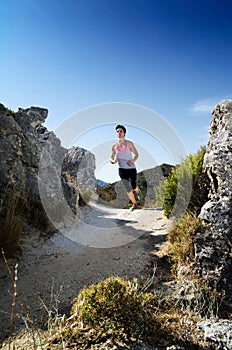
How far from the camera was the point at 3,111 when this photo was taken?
22.5ft

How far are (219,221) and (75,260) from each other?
3.04 meters

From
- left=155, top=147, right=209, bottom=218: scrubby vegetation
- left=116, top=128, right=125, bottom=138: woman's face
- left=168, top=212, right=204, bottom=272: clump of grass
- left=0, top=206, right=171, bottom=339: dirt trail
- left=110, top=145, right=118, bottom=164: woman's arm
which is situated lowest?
left=0, top=206, right=171, bottom=339: dirt trail

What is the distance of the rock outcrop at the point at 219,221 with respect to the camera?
396 cm

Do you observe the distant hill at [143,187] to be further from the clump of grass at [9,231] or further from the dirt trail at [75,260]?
the clump of grass at [9,231]

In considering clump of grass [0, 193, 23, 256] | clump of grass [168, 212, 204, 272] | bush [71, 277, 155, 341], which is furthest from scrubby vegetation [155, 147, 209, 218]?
clump of grass [0, 193, 23, 256]

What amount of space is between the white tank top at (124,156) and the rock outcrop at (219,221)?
3506mm

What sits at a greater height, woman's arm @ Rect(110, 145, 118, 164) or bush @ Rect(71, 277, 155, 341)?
woman's arm @ Rect(110, 145, 118, 164)

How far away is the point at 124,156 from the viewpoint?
8.35 metres

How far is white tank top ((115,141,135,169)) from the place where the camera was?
27.0ft

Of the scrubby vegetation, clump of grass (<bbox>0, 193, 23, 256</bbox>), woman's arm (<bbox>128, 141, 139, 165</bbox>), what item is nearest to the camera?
clump of grass (<bbox>0, 193, 23, 256</bbox>)

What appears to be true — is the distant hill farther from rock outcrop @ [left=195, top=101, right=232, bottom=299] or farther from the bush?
the bush

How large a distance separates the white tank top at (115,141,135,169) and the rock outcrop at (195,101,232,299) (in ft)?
11.5

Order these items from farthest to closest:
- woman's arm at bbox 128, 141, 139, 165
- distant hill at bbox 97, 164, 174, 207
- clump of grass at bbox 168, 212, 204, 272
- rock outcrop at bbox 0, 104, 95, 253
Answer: distant hill at bbox 97, 164, 174, 207 → woman's arm at bbox 128, 141, 139, 165 → rock outcrop at bbox 0, 104, 95, 253 → clump of grass at bbox 168, 212, 204, 272

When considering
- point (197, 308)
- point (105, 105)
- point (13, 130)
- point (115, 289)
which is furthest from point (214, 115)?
point (13, 130)
